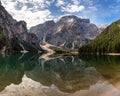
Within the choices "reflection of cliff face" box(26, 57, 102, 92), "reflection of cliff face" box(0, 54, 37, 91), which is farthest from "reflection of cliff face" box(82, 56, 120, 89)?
"reflection of cliff face" box(0, 54, 37, 91)

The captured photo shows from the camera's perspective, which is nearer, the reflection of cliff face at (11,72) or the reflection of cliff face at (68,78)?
the reflection of cliff face at (68,78)

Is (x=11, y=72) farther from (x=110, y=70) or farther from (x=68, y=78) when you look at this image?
(x=110, y=70)

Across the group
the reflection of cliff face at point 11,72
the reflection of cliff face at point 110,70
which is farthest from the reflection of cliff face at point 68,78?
the reflection of cliff face at point 11,72

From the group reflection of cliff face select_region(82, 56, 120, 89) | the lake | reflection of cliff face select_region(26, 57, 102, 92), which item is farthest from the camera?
reflection of cliff face select_region(82, 56, 120, 89)

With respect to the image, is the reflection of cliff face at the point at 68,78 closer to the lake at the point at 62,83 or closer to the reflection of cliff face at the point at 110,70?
the lake at the point at 62,83

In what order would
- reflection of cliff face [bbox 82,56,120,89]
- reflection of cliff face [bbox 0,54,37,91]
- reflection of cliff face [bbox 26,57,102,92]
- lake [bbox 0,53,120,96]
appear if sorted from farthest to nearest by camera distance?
reflection of cliff face [bbox 0,54,37,91] < reflection of cliff face [bbox 82,56,120,89] < reflection of cliff face [bbox 26,57,102,92] < lake [bbox 0,53,120,96]

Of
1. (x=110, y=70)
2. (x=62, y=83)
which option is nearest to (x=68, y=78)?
(x=62, y=83)

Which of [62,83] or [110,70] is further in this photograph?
[110,70]

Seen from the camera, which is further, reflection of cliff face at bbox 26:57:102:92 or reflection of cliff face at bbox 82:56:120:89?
reflection of cliff face at bbox 82:56:120:89

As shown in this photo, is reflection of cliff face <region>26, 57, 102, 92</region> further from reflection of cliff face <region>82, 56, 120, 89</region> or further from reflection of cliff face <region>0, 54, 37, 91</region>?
reflection of cliff face <region>0, 54, 37, 91</region>

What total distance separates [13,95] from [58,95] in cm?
659

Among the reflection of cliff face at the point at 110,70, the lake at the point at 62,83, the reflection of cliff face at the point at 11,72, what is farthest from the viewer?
the reflection of cliff face at the point at 11,72

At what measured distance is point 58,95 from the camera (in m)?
33.2

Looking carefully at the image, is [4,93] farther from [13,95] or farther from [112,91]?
[112,91]
